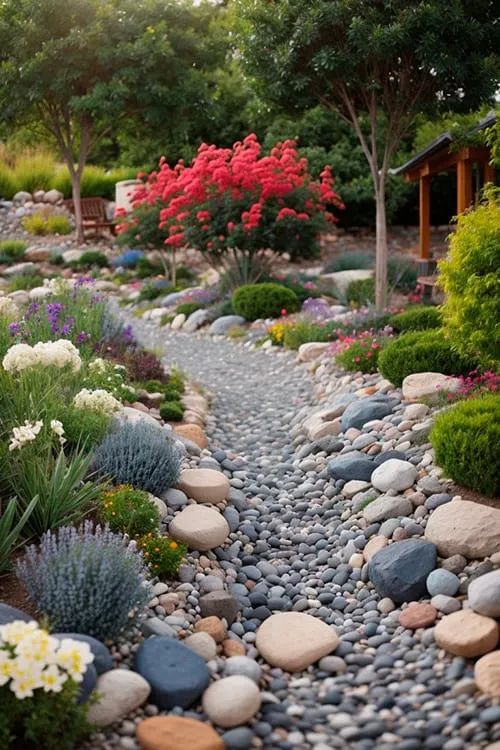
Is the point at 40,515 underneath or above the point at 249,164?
underneath

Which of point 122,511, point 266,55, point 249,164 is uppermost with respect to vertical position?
point 266,55

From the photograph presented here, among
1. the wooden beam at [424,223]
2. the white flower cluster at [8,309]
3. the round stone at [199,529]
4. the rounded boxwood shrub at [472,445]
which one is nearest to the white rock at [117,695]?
the round stone at [199,529]

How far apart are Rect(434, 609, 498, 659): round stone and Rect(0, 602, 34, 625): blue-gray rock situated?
1.88 m

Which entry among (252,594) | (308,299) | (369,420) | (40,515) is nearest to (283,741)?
(252,594)

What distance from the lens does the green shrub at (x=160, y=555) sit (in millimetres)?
4695

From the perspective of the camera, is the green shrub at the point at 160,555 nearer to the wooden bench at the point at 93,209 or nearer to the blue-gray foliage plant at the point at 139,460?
the blue-gray foliage plant at the point at 139,460

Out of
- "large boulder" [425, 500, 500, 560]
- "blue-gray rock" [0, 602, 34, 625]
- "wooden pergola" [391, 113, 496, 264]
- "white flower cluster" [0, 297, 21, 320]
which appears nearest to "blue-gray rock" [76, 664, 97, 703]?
"blue-gray rock" [0, 602, 34, 625]

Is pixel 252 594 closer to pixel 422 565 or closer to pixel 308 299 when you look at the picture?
pixel 422 565

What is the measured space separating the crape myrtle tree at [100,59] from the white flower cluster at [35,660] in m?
16.2

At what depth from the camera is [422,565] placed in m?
4.75

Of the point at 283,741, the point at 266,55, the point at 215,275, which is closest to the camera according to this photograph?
the point at 283,741

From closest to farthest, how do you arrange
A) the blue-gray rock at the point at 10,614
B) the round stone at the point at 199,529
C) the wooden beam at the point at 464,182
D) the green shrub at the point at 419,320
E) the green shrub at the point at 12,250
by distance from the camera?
1. the blue-gray rock at the point at 10,614
2. the round stone at the point at 199,529
3. the green shrub at the point at 419,320
4. the wooden beam at the point at 464,182
5. the green shrub at the point at 12,250

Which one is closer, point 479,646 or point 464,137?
point 479,646

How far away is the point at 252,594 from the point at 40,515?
1266 millimetres
